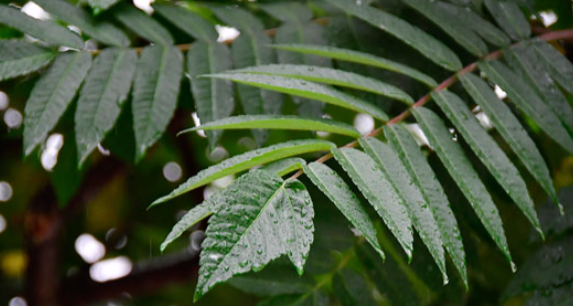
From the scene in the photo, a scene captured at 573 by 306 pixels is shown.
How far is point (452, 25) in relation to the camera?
109 centimetres

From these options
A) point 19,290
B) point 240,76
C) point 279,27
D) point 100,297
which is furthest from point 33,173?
point 240,76

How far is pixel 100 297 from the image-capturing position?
1.68 meters

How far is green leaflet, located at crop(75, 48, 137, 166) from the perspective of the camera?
995mm

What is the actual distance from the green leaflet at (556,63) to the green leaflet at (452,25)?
11 centimetres

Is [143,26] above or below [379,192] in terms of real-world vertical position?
above

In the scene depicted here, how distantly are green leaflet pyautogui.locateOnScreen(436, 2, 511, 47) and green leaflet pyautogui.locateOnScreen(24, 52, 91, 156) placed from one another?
27.6 inches

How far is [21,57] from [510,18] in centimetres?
95

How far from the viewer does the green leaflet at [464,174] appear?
767 millimetres

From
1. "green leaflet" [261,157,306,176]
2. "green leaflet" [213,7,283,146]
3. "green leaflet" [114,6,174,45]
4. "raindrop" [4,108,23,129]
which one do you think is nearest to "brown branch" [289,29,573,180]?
"green leaflet" [261,157,306,176]

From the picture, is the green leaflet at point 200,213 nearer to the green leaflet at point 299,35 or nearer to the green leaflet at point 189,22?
the green leaflet at point 299,35

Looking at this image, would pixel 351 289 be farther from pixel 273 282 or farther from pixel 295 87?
pixel 295 87

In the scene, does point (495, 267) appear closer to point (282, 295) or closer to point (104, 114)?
point (282, 295)

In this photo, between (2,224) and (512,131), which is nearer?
(512,131)

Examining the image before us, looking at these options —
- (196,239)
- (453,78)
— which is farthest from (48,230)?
(453,78)
